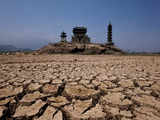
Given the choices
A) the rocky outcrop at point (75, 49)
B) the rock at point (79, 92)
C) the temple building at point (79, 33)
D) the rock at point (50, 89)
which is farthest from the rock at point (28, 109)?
the temple building at point (79, 33)

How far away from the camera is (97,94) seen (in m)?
1.35

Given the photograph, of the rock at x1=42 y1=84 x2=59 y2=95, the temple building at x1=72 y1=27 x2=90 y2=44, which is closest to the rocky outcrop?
the rock at x1=42 y1=84 x2=59 y2=95

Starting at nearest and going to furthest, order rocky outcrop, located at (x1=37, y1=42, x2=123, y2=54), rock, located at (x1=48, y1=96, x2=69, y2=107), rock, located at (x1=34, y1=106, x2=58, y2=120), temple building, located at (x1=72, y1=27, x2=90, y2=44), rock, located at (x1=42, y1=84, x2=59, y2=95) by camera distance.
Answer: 1. rock, located at (x1=34, y1=106, x2=58, y2=120)
2. rock, located at (x1=48, y1=96, x2=69, y2=107)
3. rock, located at (x1=42, y1=84, x2=59, y2=95)
4. rocky outcrop, located at (x1=37, y1=42, x2=123, y2=54)
5. temple building, located at (x1=72, y1=27, x2=90, y2=44)

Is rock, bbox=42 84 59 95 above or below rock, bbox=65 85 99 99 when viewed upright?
above

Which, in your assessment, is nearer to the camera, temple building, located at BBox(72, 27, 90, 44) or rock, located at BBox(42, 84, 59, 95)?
rock, located at BBox(42, 84, 59, 95)

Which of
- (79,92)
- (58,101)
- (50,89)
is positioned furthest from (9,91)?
(79,92)

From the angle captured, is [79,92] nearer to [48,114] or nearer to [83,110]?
[83,110]

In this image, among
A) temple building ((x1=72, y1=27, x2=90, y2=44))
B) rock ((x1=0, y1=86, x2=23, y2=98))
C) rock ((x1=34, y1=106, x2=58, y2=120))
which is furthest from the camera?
temple building ((x1=72, y1=27, x2=90, y2=44))

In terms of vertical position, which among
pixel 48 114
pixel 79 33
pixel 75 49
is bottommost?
pixel 48 114

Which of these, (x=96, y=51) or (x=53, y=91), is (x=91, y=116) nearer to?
(x=53, y=91)

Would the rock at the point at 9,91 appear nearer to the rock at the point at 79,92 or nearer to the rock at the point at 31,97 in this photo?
the rock at the point at 31,97

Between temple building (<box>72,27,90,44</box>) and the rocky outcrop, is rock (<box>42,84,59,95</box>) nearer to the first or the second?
the rocky outcrop

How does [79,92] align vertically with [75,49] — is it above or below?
below

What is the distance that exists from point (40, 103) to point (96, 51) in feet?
37.1
